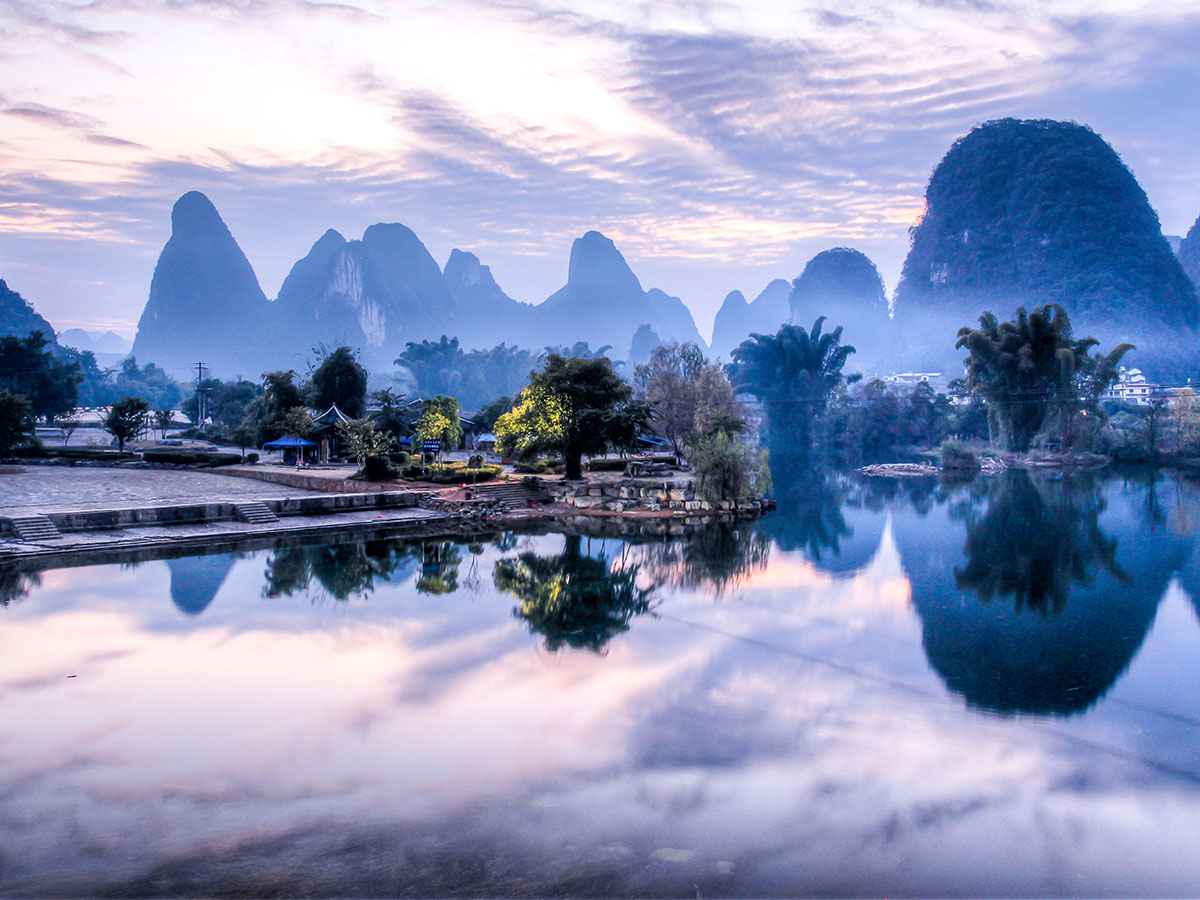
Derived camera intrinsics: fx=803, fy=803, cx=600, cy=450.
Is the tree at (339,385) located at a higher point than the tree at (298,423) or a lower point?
higher

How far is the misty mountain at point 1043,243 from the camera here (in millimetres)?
123688

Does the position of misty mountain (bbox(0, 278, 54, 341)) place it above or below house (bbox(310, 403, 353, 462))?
above

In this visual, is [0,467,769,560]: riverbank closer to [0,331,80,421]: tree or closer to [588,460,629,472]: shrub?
[588,460,629,472]: shrub

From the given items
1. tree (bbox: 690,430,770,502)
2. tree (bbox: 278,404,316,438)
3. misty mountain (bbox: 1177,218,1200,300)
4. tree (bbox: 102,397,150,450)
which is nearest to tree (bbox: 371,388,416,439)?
tree (bbox: 278,404,316,438)

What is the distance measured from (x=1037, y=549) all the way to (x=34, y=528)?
2894cm

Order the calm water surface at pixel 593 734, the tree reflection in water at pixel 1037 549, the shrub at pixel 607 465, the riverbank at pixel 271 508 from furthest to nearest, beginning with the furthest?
the shrub at pixel 607 465
the riverbank at pixel 271 508
the tree reflection in water at pixel 1037 549
the calm water surface at pixel 593 734

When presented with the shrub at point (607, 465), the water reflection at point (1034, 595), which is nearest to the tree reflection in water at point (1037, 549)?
the water reflection at point (1034, 595)

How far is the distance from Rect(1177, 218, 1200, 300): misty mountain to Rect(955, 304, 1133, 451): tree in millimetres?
104221

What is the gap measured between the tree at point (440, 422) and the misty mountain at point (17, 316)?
10147cm

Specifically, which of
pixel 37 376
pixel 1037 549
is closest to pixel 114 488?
pixel 1037 549

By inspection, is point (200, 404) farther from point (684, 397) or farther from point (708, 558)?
point (708, 558)

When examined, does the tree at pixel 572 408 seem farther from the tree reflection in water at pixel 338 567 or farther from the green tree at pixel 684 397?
the tree reflection in water at pixel 338 567

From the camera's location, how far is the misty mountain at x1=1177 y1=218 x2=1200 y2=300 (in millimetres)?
140750

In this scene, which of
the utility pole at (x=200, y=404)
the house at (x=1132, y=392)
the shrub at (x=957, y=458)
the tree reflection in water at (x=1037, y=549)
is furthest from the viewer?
the house at (x=1132, y=392)
